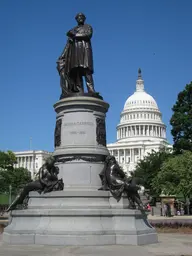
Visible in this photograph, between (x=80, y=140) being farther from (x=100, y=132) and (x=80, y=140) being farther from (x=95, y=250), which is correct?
(x=95, y=250)

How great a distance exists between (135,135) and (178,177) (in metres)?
102

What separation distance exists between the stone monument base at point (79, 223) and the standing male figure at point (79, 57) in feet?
17.4

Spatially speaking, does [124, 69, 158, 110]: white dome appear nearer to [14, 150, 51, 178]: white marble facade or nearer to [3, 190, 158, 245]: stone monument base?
[14, 150, 51, 178]: white marble facade

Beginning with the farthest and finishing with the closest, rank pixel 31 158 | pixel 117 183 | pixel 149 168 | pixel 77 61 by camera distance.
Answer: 1. pixel 31 158
2. pixel 149 168
3. pixel 77 61
4. pixel 117 183

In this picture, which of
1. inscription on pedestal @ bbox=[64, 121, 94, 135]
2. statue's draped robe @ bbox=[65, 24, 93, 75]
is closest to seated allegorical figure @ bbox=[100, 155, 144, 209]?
inscription on pedestal @ bbox=[64, 121, 94, 135]

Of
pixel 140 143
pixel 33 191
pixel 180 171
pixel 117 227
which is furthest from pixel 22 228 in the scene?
pixel 140 143

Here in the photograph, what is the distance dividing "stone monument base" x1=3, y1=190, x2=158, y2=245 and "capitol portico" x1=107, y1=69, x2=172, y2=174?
12571 cm

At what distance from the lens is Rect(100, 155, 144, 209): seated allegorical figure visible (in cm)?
1536

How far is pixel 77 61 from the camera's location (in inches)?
723

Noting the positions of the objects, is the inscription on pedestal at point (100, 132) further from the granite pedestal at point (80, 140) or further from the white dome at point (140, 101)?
the white dome at point (140, 101)

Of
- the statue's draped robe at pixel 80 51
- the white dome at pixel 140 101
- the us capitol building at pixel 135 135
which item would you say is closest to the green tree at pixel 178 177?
the statue's draped robe at pixel 80 51

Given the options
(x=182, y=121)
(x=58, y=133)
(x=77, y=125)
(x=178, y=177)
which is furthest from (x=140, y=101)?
(x=77, y=125)

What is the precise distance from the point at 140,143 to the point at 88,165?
127 m

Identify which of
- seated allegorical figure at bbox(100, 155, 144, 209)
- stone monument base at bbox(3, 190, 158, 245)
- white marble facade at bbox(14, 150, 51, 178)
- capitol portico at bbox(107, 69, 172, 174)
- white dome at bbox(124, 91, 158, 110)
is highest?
white dome at bbox(124, 91, 158, 110)
